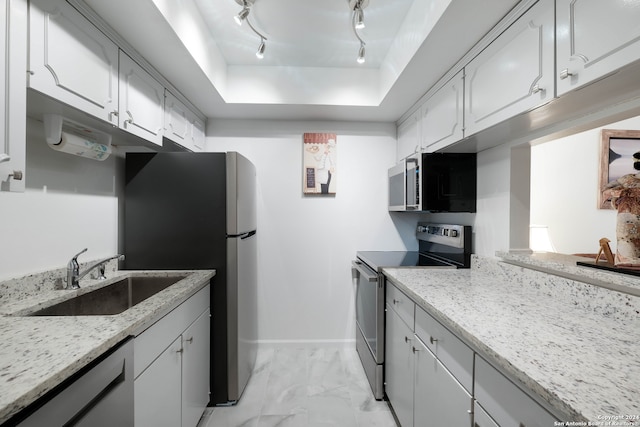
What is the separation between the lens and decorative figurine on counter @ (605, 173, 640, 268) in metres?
1.07

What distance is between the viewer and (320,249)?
2.61m

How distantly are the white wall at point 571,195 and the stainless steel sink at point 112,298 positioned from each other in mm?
2961

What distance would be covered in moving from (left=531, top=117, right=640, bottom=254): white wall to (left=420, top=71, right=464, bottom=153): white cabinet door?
123 centimetres

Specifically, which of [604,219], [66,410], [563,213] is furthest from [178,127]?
[604,219]

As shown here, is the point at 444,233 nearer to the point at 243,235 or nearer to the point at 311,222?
the point at 311,222

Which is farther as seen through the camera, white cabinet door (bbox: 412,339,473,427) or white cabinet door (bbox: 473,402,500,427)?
white cabinet door (bbox: 412,339,473,427)

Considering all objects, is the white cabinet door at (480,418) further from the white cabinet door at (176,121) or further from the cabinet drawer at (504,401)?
the white cabinet door at (176,121)

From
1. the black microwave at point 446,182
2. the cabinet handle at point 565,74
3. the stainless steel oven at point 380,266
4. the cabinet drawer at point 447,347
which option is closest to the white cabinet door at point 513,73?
the cabinet handle at point 565,74

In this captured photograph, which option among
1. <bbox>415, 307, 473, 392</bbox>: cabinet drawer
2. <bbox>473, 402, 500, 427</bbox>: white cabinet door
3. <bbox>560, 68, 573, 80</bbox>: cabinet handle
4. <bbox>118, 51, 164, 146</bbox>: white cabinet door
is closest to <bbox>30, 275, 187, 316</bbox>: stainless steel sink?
<bbox>118, 51, 164, 146</bbox>: white cabinet door

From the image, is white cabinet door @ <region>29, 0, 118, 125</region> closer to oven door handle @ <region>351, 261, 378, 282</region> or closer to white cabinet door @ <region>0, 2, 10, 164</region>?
white cabinet door @ <region>0, 2, 10, 164</region>

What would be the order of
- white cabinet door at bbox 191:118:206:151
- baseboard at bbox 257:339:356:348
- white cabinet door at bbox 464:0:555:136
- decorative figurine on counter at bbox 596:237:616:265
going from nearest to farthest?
white cabinet door at bbox 464:0:555:136
decorative figurine on counter at bbox 596:237:616:265
white cabinet door at bbox 191:118:206:151
baseboard at bbox 257:339:356:348

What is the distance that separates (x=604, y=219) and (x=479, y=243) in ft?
4.10

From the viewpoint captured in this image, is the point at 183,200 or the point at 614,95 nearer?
the point at 614,95

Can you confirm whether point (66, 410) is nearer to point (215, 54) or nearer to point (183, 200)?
point (183, 200)
